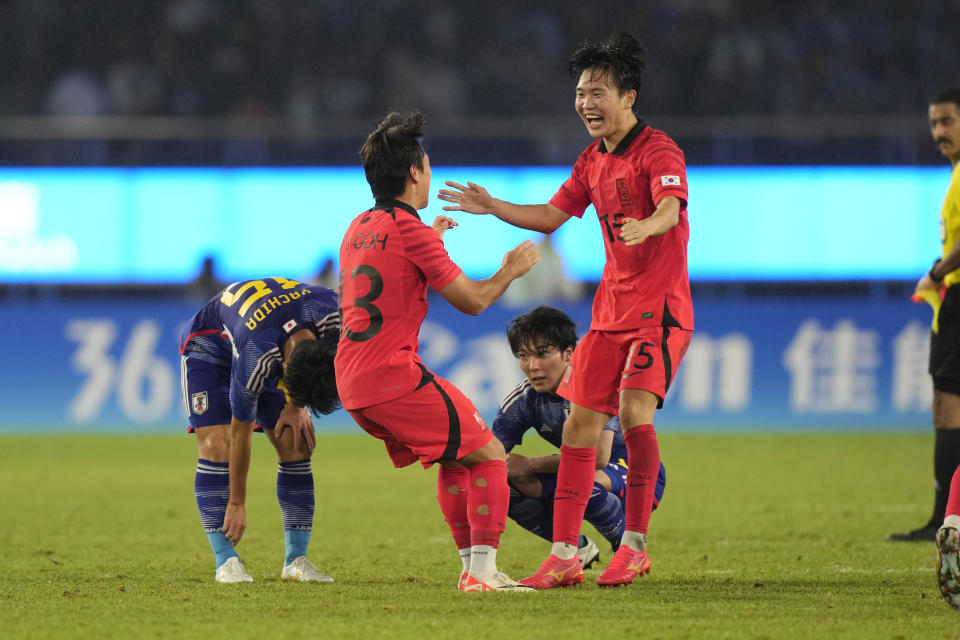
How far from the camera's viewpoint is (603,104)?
4.89m

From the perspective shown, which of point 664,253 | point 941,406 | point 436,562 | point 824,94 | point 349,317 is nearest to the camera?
point 349,317

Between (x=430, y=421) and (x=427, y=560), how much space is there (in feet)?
4.97

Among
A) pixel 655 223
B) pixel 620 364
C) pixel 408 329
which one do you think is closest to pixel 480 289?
pixel 408 329

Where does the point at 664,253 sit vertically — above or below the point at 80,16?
below

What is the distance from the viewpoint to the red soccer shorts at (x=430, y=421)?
4398 mm

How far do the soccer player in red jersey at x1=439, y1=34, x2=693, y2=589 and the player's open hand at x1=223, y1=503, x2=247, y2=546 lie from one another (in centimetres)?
125

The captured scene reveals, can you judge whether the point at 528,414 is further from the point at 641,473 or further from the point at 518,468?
the point at 641,473

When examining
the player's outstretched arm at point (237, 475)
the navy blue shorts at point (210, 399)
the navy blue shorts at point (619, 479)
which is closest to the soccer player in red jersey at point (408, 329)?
the player's outstretched arm at point (237, 475)

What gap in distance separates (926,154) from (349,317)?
12.5 m

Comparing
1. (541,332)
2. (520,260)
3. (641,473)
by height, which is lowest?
(641,473)

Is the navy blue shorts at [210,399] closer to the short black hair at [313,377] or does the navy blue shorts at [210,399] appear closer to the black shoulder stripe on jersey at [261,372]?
the black shoulder stripe on jersey at [261,372]

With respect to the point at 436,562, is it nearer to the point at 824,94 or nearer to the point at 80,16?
the point at 824,94

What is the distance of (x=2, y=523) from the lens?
705cm

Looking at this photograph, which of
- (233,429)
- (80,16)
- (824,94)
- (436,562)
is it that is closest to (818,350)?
(824,94)
